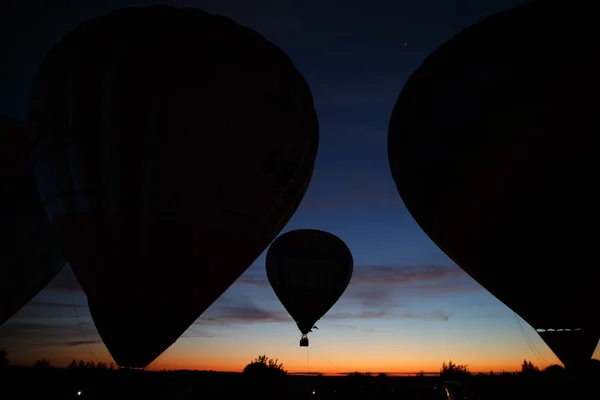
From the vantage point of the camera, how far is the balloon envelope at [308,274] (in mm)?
21898

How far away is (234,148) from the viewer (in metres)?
8.57

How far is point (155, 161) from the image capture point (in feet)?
26.1

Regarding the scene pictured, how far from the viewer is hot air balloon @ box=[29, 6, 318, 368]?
7.81 meters

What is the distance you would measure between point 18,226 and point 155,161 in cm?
886

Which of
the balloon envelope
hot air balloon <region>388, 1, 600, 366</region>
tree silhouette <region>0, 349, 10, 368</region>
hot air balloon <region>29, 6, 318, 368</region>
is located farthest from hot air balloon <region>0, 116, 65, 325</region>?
tree silhouette <region>0, 349, 10, 368</region>

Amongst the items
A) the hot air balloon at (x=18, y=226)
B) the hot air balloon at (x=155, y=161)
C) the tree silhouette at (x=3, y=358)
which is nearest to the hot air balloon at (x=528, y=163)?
the hot air balloon at (x=155, y=161)

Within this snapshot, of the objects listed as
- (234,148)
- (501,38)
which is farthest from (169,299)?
(501,38)

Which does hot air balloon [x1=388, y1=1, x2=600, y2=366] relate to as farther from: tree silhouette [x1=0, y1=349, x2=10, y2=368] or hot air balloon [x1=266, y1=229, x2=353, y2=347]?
tree silhouette [x1=0, y1=349, x2=10, y2=368]

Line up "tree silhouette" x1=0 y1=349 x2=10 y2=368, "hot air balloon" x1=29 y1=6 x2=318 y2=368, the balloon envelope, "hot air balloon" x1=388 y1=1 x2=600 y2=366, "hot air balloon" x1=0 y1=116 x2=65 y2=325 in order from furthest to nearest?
"tree silhouette" x1=0 y1=349 x2=10 y2=368, the balloon envelope, "hot air balloon" x1=0 y1=116 x2=65 y2=325, "hot air balloon" x1=388 y1=1 x2=600 y2=366, "hot air balloon" x1=29 y1=6 x2=318 y2=368

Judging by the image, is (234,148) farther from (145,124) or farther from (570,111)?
(570,111)

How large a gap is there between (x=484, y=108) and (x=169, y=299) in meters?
7.99

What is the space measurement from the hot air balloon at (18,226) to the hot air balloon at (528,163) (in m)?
12.6

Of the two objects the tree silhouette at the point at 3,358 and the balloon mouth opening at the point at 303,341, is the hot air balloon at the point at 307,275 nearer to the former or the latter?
the balloon mouth opening at the point at 303,341

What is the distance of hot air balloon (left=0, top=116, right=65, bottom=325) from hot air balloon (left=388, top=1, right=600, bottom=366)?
41.5ft
